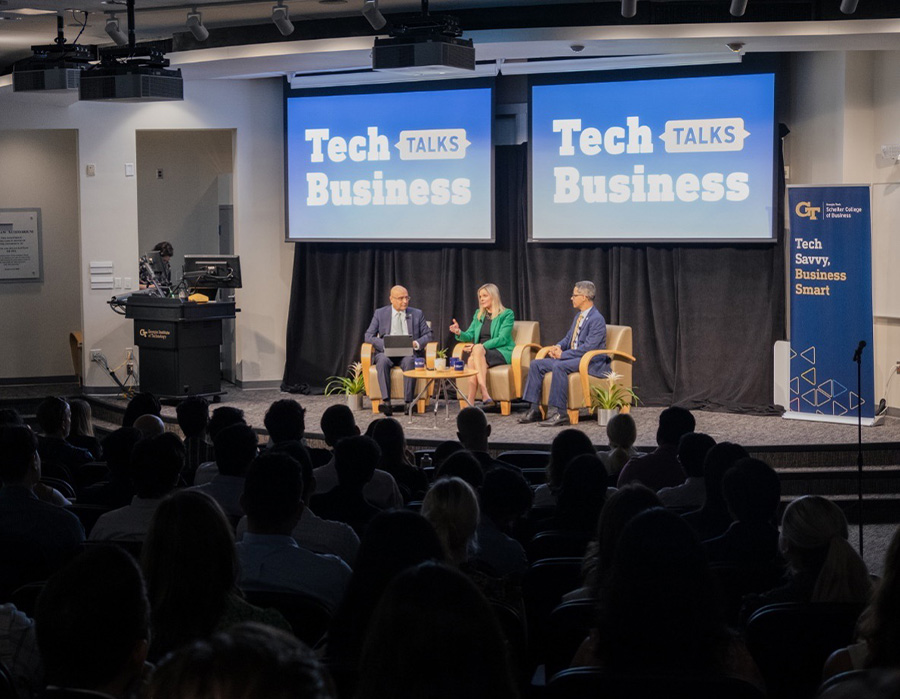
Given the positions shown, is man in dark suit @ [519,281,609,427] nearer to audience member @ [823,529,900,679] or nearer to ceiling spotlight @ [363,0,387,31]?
ceiling spotlight @ [363,0,387,31]

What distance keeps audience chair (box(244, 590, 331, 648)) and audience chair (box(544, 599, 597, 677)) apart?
62 cm

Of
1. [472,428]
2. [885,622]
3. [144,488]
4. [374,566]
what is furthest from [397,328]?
[885,622]

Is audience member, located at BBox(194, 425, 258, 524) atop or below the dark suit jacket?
below

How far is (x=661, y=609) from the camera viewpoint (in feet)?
7.69

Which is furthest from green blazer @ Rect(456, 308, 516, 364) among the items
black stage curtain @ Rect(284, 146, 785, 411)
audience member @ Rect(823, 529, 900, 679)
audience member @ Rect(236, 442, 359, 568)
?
audience member @ Rect(823, 529, 900, 679)

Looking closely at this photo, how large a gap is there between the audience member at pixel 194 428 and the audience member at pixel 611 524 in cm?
323

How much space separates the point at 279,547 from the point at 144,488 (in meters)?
0.88

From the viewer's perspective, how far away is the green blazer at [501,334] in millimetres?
10062

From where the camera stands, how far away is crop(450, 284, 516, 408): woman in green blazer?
997 centimetres

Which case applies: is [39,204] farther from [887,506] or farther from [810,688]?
[810,688]

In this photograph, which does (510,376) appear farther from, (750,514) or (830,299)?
(750,514)

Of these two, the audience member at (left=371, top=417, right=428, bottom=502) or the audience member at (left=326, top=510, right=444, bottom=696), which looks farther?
the audience member at (left=371, top=417, right=428, bottom=502)

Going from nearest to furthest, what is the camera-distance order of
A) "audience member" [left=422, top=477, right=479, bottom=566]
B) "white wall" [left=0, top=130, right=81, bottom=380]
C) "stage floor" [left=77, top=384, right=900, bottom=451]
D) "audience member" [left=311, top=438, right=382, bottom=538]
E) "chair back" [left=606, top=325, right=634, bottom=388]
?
"audience member" [left=422, top=477, right=479, bottom=566]
"audience member" [left=311, top=438, right=382, bottom=538]
"stage floor" [left=77, top=384, right=900, bottom=451]
"chair back" [left=606, top=325, right=634, bottom=388]
"white wall" [left=0, top=130, right=81, bottom=380]

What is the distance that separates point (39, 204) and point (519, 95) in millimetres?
5262
